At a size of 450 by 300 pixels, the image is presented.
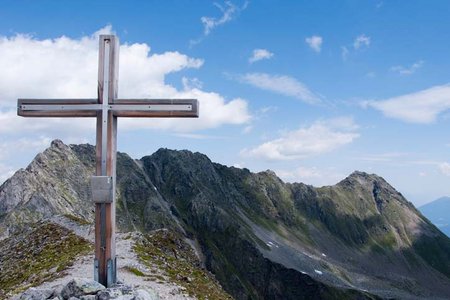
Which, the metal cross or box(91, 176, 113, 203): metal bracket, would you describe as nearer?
box(91, 176, 113, 203): metal bracket

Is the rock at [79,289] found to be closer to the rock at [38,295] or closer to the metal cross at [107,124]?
the rock at [38,295]

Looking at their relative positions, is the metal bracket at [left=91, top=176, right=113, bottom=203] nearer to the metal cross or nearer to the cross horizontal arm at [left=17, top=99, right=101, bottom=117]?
the metal cross

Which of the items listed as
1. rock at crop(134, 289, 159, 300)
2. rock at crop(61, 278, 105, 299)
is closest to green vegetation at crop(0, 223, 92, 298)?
rock at crop(61, 278, 105, 299)

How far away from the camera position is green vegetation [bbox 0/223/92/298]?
22.2 meters

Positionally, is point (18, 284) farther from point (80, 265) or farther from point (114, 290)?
point (114, 290)

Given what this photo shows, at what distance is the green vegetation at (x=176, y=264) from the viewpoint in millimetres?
20089

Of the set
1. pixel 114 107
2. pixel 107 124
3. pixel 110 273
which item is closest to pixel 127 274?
pixel 110 273

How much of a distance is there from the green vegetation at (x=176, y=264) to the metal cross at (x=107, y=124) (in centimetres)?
455

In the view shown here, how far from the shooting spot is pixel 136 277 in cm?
2012

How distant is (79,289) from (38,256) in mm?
15879

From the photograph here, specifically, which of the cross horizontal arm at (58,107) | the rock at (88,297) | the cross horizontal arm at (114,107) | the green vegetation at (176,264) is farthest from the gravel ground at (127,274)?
the cross horizontal arm at (58,107)

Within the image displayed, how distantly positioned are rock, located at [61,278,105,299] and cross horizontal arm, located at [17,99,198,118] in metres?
5.59

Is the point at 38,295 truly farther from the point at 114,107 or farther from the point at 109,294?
the point at 114,107

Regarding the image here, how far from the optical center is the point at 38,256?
2778 cm
